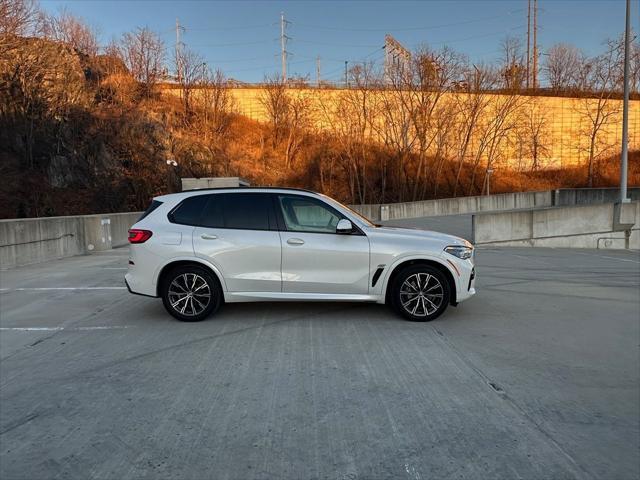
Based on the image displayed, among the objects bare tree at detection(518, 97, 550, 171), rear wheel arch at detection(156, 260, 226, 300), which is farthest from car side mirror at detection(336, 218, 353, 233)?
bare tree at detection(518, 97, 550, 171)

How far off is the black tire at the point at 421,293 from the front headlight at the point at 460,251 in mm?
296

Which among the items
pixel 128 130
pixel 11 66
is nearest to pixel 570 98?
pixel 128 130

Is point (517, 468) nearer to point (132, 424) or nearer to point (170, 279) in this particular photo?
point (132, 424)

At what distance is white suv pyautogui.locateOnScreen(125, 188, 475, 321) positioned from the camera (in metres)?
5.85

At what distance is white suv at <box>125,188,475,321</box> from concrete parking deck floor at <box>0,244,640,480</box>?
37 centimetres

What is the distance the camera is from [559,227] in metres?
16.9

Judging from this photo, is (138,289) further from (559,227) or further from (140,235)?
(559,227)

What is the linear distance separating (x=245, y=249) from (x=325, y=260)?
1.03m

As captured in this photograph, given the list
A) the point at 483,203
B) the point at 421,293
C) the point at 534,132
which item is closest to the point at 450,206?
the point at 483,203

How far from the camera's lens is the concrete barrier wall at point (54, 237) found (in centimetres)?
1181

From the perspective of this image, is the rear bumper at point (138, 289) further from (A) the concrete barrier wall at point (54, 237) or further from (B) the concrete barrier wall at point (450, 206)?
(B) the concrete barrier wall at point (450, 206)

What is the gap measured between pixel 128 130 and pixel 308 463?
3989cm

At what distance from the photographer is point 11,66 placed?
34781 mm

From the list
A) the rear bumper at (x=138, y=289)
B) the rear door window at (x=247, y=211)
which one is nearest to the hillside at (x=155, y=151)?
the rear bumper at (x=138, y=289)
